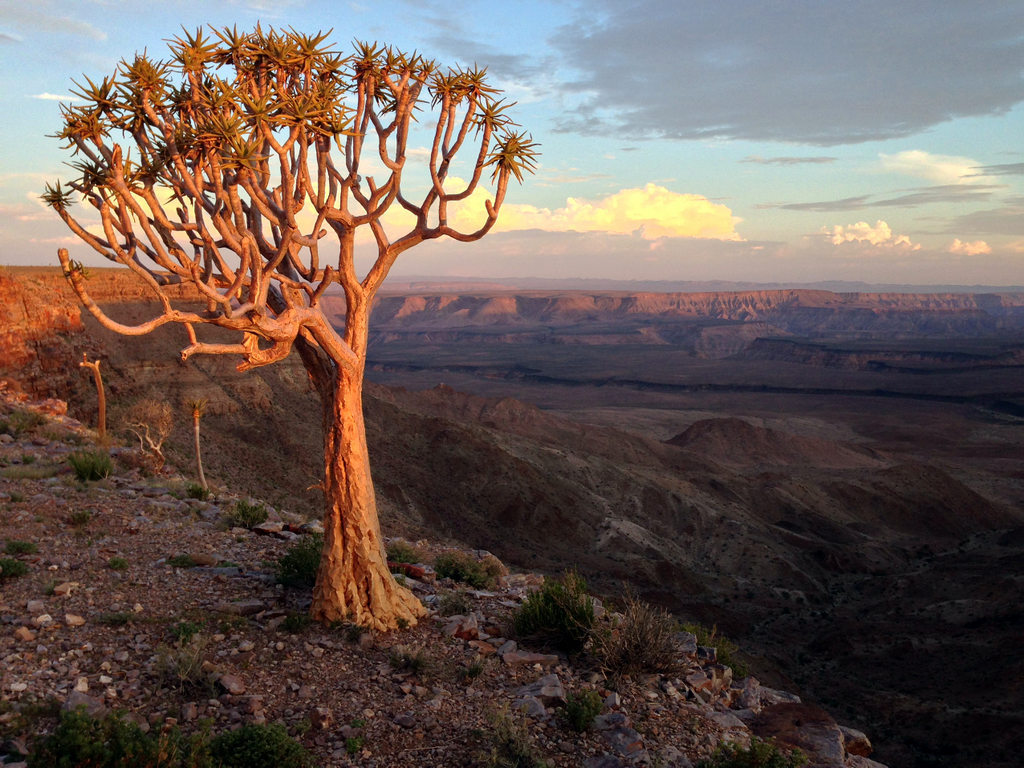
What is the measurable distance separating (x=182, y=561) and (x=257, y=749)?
4.80m

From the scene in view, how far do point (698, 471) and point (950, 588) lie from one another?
25.6m

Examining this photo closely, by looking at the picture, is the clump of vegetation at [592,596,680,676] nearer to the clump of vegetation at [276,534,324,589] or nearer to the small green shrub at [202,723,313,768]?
the small green shrub at [202,723,313,768]

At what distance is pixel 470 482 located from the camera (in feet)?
124

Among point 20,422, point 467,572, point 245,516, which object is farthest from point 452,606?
point 20,422

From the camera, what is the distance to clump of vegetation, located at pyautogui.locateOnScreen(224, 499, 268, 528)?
11633 millimetres

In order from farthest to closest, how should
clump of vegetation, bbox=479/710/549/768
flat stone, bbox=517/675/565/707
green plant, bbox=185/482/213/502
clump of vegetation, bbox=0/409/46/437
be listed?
clump of vegetation, bbox=0/409/46/437 < green plant, bbox=185/482/213/502 < flat stone, bbox=517/675/565/707 < clump of vegetation, bbox=479/710/549/768

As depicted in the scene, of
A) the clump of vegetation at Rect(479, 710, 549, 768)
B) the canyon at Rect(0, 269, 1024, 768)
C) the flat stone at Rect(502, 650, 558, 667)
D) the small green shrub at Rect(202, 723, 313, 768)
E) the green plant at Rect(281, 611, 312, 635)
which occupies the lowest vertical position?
the canyon at Rect(0, 269, 1024, 768)

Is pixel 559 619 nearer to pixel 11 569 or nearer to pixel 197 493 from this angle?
pixel 11 569

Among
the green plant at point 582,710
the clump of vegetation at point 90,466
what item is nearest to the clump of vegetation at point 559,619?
the green plant at point 582,710

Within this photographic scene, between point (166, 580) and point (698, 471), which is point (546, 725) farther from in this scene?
point (698, 471)

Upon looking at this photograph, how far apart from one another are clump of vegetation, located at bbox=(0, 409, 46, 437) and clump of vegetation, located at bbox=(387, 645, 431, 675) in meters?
14.1

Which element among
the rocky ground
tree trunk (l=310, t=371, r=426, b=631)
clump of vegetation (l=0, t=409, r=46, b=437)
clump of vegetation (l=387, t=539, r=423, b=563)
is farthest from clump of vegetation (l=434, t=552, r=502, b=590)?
clump of vegetation (l=0, t=409, r=46, b=437)

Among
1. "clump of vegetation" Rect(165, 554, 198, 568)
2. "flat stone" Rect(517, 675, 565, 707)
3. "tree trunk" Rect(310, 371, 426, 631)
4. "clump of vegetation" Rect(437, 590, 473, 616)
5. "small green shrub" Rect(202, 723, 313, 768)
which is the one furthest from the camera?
"clump of vegetation" Rect(165, 554, 198, 568)

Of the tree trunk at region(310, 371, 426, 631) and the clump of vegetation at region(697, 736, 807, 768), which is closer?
the clump of vegetation at region(697, 736, 807, 768)
